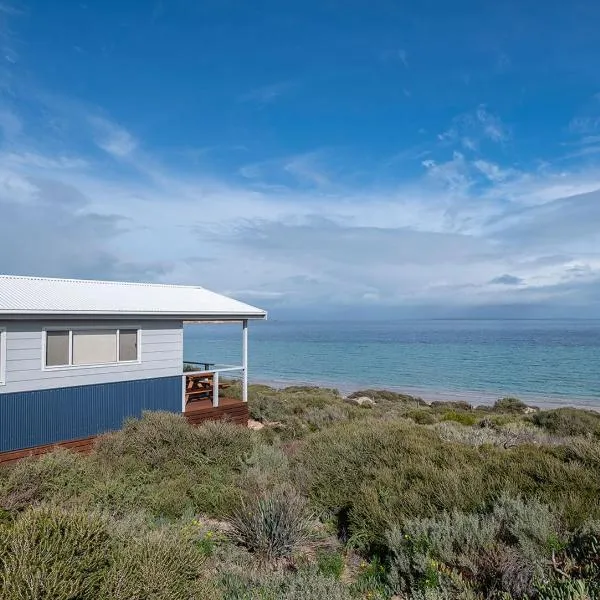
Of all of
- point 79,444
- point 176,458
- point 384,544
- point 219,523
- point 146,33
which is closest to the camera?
point 384,544

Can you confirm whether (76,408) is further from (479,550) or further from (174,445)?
(479,550)

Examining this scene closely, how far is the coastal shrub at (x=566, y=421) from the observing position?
14328mm

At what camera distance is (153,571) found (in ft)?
10.5

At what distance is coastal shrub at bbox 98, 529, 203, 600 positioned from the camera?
3.05 m

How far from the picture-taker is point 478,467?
6.02 meters

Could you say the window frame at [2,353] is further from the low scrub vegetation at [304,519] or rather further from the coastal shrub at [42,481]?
the coastal shrub at [42,481]

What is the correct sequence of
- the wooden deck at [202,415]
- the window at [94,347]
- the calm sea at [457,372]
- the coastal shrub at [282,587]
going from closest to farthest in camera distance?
the coastal shrub at [282,587]
the wooden deck at [202,415]
the window at [94,347]
the calm sea at [457,372]

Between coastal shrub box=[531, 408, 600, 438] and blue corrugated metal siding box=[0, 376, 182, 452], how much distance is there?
1140 cm

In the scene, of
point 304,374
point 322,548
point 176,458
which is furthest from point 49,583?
point 304,374

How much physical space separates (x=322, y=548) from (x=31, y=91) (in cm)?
1791

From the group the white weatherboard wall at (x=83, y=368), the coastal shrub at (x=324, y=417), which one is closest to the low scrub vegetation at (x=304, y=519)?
the white weatherboard wall at (x=83, y=368)

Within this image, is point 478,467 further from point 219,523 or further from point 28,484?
point 28,484

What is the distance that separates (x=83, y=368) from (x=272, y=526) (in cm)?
718

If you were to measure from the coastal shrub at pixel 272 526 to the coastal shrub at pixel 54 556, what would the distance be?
1883 millimetres
